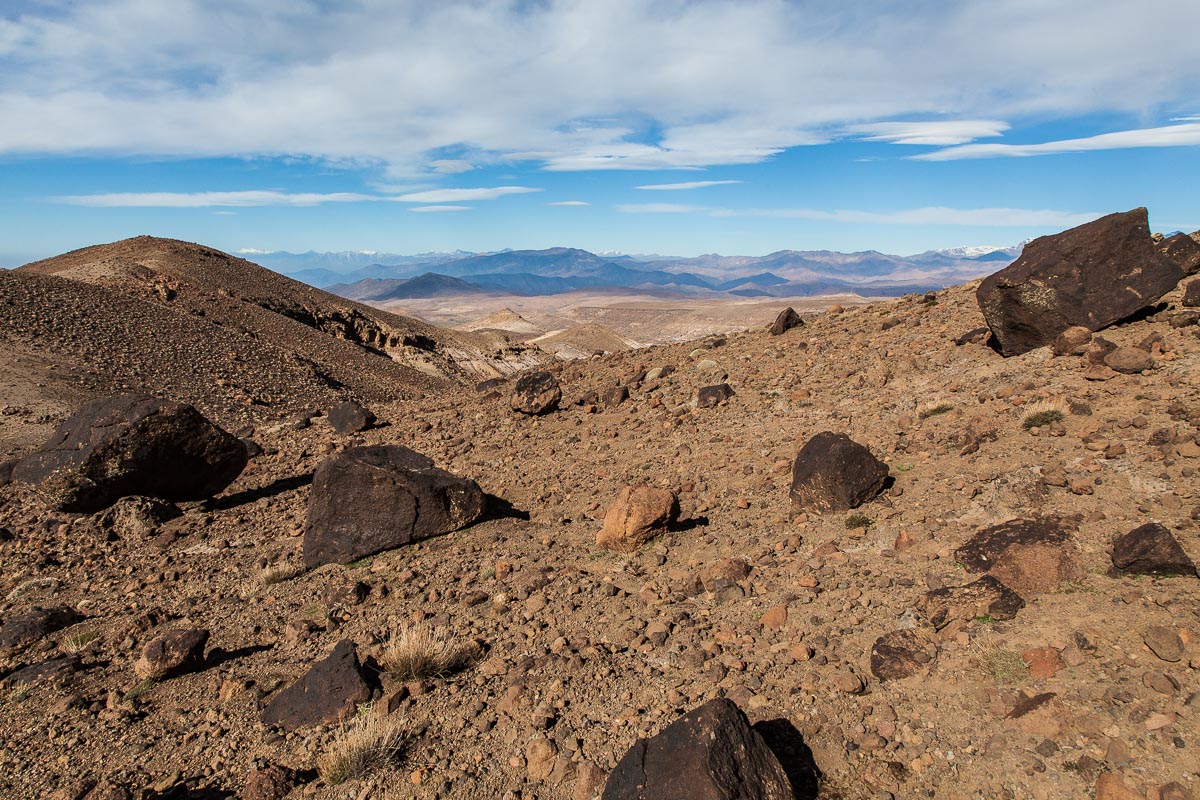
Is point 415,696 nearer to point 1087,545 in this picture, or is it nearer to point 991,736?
point 991,736

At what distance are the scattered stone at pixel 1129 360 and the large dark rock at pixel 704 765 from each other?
717 cm

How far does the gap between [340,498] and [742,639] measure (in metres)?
5.29

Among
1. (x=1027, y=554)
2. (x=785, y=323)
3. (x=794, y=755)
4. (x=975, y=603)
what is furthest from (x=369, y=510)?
(x=785, y=323)

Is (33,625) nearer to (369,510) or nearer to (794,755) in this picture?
(369,510)

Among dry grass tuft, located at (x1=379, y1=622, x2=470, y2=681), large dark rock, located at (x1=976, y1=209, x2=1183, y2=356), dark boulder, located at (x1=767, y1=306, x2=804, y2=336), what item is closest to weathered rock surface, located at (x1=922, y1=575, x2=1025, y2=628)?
dry grass tuft, located at (x1=379, y1=622, x2=470, y2=681)

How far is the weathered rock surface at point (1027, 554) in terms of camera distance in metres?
5.03

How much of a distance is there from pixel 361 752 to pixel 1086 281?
10.5 metres

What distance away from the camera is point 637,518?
7.30m

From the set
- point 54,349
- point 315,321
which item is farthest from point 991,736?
point 315,321

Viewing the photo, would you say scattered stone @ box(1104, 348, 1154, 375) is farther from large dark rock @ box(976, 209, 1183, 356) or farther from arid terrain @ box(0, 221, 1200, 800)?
large dark rock @ box(976, 209, 1183, 356)

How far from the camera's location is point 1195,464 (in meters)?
5.85

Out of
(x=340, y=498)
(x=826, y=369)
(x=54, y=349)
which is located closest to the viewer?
(x=340, y=498)

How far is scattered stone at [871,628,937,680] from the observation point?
4.59 metres

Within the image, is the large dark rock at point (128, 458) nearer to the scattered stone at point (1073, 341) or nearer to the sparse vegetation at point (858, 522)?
the sparse vegetation at point (858, 522)
